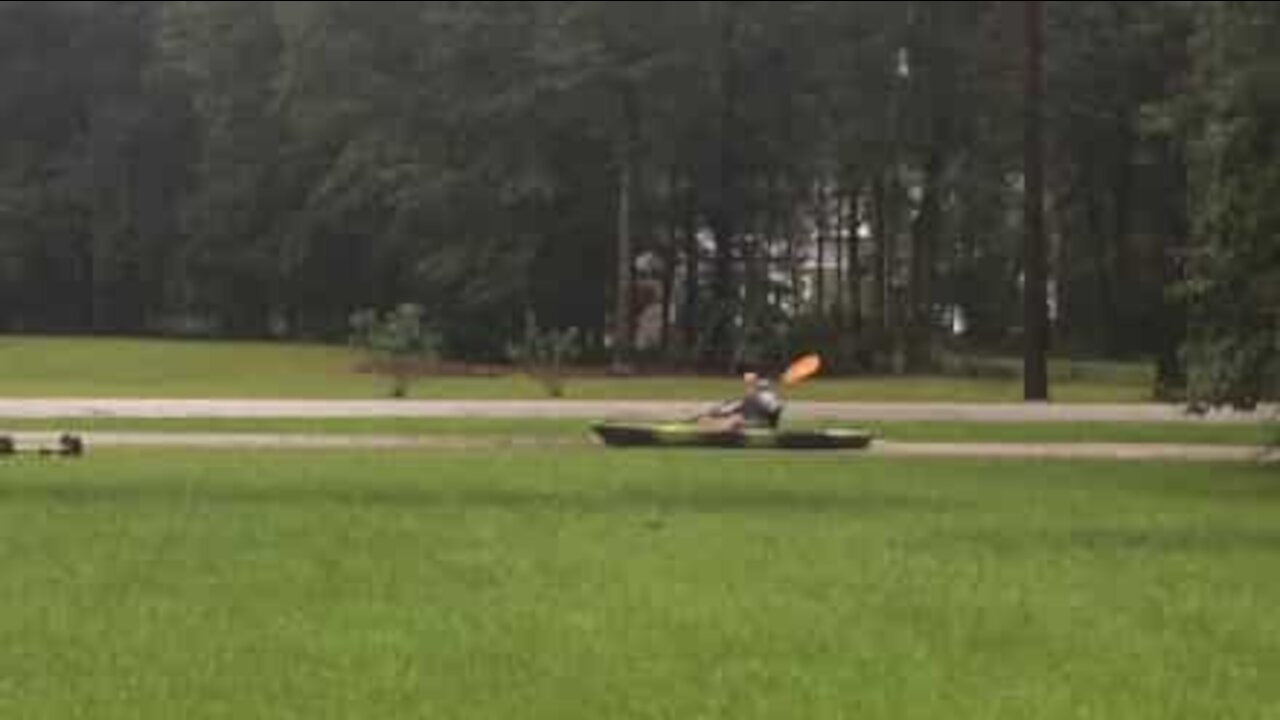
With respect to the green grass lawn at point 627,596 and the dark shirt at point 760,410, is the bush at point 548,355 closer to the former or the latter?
the dark shirt at point 760,410

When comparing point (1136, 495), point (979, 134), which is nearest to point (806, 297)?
point (979, 134)

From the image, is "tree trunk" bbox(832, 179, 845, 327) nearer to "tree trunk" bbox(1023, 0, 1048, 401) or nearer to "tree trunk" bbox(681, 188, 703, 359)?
"tree trunk" bbox(681, 188, 703, 359)

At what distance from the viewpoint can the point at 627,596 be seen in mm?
12016

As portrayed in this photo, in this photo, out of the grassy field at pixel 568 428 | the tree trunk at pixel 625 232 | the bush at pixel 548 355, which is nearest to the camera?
the grassy field at pixel 568 428

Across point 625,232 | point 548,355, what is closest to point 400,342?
point 548,355

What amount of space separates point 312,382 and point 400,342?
3700mm

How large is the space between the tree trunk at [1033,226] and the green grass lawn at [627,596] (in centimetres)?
1687

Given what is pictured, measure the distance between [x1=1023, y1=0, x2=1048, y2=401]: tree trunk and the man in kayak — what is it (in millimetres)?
12357

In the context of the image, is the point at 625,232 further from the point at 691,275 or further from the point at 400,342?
the point at 400,342

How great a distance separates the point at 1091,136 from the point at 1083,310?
33.8 feet

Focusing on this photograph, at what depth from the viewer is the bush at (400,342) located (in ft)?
131

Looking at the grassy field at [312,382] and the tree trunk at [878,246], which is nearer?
the grassy field at [312,382]

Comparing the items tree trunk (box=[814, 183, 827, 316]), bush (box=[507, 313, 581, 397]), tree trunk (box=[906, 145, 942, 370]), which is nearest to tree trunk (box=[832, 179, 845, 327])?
tree trunk (box=[814, 183, 827, 316])

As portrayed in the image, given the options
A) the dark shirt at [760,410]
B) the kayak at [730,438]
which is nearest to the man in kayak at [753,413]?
the dark shirt at [760,410]
